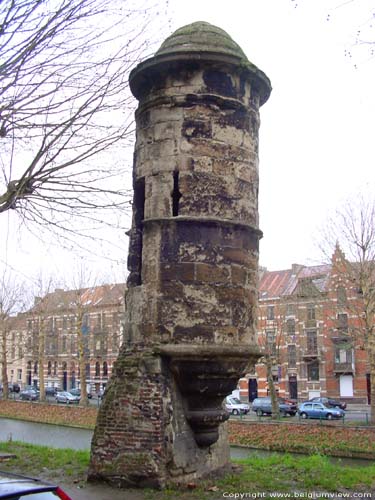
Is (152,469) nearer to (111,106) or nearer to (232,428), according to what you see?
(111,106)

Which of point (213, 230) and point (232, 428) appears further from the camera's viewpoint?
point (232, 428)

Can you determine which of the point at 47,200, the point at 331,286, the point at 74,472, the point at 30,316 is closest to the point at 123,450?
the point at 74,472

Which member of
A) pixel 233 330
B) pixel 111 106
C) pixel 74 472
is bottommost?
pixel 74 472

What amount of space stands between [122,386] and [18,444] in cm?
786

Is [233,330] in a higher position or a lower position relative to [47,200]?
lower

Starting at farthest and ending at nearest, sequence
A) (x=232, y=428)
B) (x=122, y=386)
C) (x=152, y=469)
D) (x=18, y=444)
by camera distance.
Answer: (x=232, y=428) < (x=18, y=444) < (x=122, y=386) < (x=152, y=469)

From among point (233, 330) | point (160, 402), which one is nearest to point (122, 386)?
point (160, 402)

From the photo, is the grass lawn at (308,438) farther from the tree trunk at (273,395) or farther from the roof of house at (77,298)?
the roof of house at (77,298)

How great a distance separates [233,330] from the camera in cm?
973

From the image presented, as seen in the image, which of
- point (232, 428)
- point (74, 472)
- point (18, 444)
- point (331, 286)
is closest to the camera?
point (74, 472)

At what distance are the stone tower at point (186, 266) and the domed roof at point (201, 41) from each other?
0.03 m

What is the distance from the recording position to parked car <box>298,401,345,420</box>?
110ft

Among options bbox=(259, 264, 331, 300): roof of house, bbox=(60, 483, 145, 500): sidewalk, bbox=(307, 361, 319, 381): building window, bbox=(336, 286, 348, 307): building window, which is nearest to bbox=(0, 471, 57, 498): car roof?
bbox=(60, 483, 145, 500): sidewalk

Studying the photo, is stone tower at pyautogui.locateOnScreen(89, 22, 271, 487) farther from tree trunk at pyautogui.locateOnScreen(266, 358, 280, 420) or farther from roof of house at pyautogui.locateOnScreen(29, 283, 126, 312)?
roof of house at pyautogui.locateOnScreen(29, 283, 126, 312)
